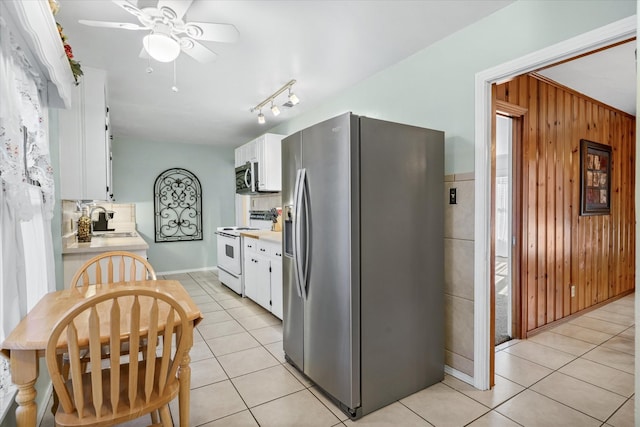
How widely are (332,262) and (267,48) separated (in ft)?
5.75

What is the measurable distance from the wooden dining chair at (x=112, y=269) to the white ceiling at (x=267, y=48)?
1.59 meters

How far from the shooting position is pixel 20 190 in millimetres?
1427

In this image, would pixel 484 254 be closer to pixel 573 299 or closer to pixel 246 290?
pixel 573 299

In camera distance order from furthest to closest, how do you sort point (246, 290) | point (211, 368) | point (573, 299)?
point (246, 290), point (573, 299), point (211, 368)

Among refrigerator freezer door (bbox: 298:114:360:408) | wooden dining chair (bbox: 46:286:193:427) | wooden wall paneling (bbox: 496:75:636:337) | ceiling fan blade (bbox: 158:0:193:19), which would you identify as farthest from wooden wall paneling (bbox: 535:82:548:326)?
wooden dining chair (bbox: 46:286:193:427)

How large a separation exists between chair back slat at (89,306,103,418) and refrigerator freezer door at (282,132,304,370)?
1.31 m

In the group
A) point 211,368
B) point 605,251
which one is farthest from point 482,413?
point 605,251

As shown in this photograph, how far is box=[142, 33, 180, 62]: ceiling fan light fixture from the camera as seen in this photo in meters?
1.86

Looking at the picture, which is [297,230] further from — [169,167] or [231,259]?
[169,167]

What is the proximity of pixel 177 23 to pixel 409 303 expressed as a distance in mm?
2248

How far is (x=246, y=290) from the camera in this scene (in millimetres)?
4352

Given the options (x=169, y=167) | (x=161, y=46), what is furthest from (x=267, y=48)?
(x=169, y=167)

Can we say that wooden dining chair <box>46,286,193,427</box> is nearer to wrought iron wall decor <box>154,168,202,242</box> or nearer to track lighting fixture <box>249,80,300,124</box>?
track lighting fixture <box>249,80,300,124</box>

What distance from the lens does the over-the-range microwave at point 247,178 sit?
4828mm
